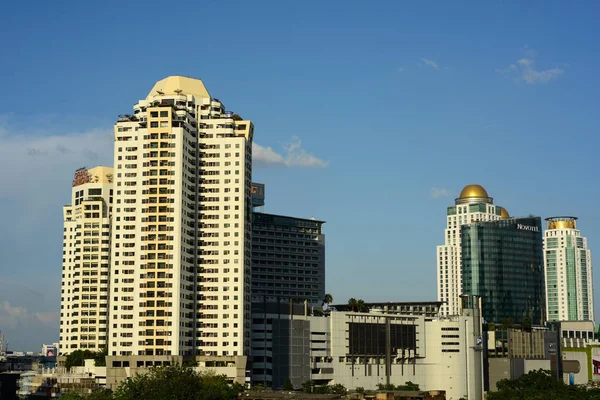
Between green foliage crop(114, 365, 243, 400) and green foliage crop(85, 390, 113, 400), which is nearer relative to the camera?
green foliage crop(114, 365, 243, 400)

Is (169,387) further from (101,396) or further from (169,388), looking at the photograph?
(101,396)

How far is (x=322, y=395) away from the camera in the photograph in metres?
194

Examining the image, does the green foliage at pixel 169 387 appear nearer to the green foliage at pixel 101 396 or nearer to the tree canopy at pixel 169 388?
the tree canopy at pixel 169 388

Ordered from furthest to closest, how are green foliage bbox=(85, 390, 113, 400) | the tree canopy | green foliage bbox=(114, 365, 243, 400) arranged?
green foliage bbox=(85, 390, 113, 400)
the tree canopy
green foliage bbox=(114, 365, 243, 400)

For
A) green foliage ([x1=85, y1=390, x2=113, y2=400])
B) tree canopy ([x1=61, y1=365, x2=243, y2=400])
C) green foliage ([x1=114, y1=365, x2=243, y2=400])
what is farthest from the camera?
green foliage ([x1=85, y1=390, x2=113, y2=400])

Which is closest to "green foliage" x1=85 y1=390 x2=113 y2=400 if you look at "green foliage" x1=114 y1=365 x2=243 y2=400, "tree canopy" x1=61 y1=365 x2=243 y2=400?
"tree canopy" x1=61 y1=365 x2=243 y2=400

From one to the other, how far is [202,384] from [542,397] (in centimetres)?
7730

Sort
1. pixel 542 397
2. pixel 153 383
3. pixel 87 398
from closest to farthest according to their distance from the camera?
pixel 153 383 → pixel 87 398 → pixel 542 397

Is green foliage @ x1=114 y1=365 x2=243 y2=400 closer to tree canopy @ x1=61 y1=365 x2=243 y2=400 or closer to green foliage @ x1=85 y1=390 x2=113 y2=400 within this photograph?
tree canopy @ x1=61 y1=365 x2=243 y2=400

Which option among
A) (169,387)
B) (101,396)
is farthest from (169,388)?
(101,396)

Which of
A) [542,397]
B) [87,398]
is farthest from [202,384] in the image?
[542,397]

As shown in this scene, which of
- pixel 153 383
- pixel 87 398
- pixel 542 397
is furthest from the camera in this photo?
pixel 542 397

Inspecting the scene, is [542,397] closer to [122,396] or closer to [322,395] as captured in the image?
[322,395]

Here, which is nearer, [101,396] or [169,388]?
[169,388]
